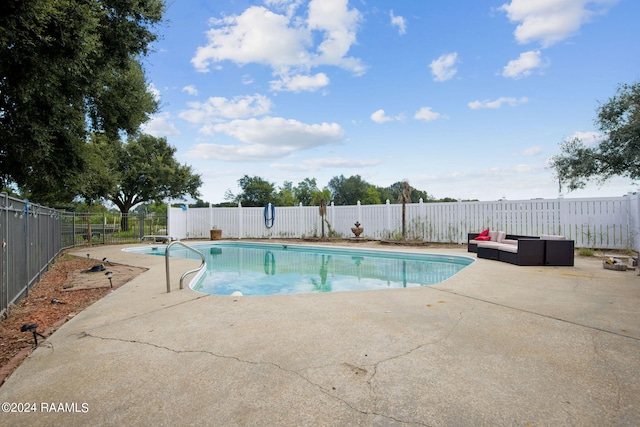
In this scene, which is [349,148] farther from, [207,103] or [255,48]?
[255,48]

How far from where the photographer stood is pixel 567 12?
805 cm

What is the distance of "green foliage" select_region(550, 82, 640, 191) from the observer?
10906mm

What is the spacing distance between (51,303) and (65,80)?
12.6 feet

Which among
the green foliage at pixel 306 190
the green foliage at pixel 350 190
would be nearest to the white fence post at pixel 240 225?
the green foliage at pixel 306 190

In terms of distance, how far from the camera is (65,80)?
566 cm

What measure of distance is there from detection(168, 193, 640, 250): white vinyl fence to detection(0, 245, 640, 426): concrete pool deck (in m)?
6.85

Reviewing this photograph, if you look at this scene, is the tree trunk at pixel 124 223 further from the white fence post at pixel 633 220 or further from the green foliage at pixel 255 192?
the green foliage at pixel 255 192

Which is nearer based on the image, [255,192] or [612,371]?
[612,371]

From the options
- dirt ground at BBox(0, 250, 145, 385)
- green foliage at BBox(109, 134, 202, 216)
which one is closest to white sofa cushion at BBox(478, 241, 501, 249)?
dirt ground at BBox(0, 250, 145, 385)

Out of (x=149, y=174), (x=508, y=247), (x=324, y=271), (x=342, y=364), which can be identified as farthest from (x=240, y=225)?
(x=342, y=364)

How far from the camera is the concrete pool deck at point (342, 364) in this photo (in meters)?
A: 1.71

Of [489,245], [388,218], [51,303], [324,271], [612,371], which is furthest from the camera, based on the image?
[388,218]

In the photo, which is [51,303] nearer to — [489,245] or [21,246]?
[21,246]

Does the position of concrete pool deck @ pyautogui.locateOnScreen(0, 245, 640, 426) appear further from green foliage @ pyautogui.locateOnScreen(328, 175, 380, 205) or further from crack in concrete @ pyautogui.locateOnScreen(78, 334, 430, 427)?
green foliage @ pyautogui.locateOnScreen(328, 175, 380, 205)
